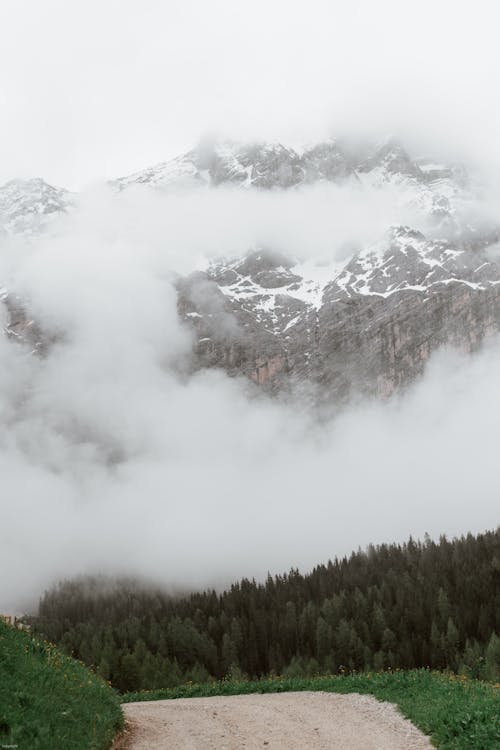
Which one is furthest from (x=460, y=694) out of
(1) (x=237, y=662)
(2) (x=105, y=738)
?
(1) (x=237, y=662)

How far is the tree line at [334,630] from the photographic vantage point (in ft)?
384

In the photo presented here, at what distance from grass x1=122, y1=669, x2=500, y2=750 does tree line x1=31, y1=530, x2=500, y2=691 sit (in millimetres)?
66480

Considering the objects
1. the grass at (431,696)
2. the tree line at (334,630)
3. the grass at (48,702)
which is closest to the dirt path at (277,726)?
the grass at (431,696)

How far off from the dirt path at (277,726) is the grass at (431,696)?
693mm

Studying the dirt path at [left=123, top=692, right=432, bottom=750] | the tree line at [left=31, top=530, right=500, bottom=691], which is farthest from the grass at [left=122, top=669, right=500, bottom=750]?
the tree line at [left=31, top=530, right=500, bottom=691]

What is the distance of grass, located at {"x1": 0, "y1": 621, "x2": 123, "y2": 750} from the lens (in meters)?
17.3

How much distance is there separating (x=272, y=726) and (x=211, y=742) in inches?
127

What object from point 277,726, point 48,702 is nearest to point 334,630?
point 277,726

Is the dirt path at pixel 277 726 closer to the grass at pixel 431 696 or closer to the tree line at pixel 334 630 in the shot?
the grass at pixel 431 696

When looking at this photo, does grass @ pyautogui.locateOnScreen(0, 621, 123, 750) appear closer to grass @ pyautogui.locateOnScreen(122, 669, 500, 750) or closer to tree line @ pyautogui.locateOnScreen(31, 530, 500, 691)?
grass @ pyautogui.locateOnScreen(122, 669, 500, 750)

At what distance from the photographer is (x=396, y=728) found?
78.5ft

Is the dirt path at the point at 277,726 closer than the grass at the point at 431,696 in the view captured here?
No

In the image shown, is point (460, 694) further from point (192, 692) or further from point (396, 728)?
point (192, 692)

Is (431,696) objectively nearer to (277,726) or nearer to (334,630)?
(277,726)
